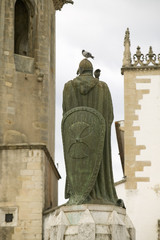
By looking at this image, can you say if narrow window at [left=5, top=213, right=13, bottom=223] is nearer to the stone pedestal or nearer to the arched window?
the stone pedestal

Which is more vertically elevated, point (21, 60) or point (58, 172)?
point (21, 60)

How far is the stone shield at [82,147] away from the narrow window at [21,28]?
263 inches

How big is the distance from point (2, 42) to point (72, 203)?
7322 millimetres

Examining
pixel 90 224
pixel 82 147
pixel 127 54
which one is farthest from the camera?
pixel 127 54

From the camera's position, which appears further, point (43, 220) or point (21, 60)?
point (21, 60)

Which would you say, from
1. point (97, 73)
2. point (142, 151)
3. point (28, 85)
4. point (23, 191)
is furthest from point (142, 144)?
point (97, 73)

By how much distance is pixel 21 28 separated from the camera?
22.4 metres

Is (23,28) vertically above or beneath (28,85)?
above

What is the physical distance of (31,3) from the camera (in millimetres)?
22328

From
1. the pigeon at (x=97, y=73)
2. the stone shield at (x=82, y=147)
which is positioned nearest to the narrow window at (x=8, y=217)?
the stone shield at (x=82, y=147)

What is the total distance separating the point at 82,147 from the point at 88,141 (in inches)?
6.2

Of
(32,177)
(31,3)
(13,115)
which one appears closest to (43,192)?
(32,177)

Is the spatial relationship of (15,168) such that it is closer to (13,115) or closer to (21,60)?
(13,115)

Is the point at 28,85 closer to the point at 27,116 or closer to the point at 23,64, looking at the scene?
the point at 23,64
